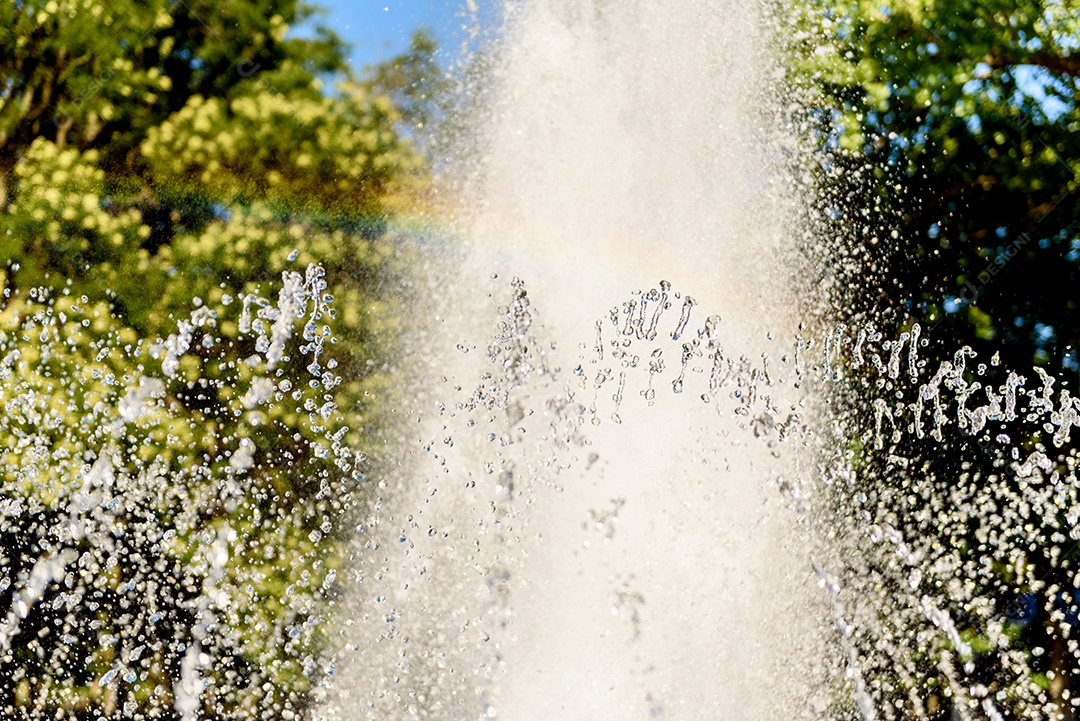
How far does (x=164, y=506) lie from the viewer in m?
8.03

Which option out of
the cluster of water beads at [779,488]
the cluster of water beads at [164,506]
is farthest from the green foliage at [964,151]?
the cluster of water beads at [164,506]

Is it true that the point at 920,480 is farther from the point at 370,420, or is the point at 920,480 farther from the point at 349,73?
the point at 349,73

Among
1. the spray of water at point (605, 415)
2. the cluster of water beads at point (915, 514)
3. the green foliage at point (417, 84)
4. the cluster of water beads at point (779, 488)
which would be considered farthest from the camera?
the green foliage at point (417, 84)

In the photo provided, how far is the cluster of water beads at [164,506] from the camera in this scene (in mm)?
7195

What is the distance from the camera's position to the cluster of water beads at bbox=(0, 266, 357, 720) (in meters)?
7.20

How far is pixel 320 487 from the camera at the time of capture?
848cm

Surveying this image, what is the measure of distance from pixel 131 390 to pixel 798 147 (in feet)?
23.9

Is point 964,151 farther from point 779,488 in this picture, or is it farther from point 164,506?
point 164,506

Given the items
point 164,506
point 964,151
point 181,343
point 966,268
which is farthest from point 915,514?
point 181,343

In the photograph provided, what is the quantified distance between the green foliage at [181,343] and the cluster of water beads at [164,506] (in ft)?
0.09

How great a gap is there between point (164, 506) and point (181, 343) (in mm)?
2027

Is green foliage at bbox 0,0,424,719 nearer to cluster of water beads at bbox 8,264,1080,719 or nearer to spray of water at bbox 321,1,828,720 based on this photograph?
cluster of water beads at bbox 8,264,1080,719

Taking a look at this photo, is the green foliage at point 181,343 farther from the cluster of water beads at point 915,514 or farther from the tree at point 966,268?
the tree at point 966,268

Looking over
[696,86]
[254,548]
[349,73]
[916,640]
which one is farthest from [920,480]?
[349,73]
